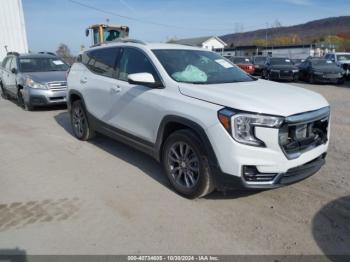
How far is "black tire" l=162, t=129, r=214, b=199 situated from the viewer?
371 cm

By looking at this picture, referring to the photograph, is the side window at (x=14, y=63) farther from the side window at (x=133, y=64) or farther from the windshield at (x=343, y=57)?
the windshield at (x=343, y=57)

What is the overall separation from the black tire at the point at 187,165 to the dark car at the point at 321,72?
15563mm

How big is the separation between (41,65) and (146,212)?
8.60 metres

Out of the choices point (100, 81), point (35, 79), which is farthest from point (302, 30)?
point (100, 81)

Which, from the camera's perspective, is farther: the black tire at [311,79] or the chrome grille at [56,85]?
the black tire at [311,79]

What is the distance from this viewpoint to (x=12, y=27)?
22.3 m

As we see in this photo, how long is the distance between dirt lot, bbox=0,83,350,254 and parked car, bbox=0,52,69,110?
14.0 feet

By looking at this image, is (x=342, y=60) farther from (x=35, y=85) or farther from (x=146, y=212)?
(x=146, y=212)

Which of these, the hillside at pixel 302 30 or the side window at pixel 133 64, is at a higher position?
the hillside at pixel 302 30

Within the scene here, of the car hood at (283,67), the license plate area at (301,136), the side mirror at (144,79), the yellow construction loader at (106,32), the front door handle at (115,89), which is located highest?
the yellow construction loader at (106,32)

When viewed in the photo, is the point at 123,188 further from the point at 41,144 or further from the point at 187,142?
the point at 41,144

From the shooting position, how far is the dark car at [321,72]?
56.2 ft

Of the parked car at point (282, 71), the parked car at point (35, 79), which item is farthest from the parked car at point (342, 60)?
the parked car at point (35, 79)

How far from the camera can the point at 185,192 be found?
157 inches
